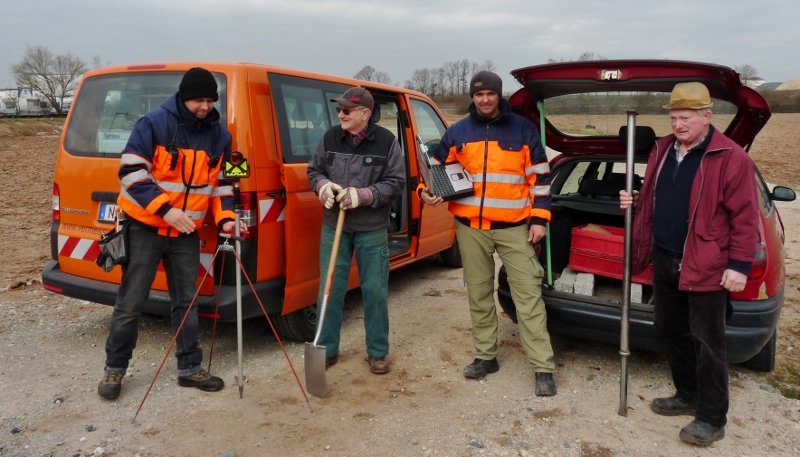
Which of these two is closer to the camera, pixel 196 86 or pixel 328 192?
pixel 196 86

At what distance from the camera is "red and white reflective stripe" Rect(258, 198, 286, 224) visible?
3.61 m

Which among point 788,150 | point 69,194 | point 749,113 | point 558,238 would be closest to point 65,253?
point 69,194

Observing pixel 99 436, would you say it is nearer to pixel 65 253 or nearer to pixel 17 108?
pixel 65 253

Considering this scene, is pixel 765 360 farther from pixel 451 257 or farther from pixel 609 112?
pixel 451 257

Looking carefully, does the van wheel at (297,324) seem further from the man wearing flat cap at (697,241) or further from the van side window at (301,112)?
the man wearing flat cap at (697,241)

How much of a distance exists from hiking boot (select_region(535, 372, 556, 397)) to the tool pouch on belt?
8.13ft

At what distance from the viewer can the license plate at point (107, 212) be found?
372 centimetres

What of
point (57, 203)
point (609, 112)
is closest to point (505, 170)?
point (609, 112)

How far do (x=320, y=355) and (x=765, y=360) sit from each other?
112 inches

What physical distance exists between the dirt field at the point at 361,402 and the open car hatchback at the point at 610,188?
0.39 m

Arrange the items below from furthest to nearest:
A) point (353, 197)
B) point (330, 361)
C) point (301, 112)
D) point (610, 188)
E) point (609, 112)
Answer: point (610, 188)
point (301, 112)
point (330, 361)
point (609, 112)
point (353, 197)

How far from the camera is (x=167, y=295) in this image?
12.3 feet

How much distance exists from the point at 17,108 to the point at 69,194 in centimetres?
4917

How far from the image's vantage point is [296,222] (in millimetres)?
3834
